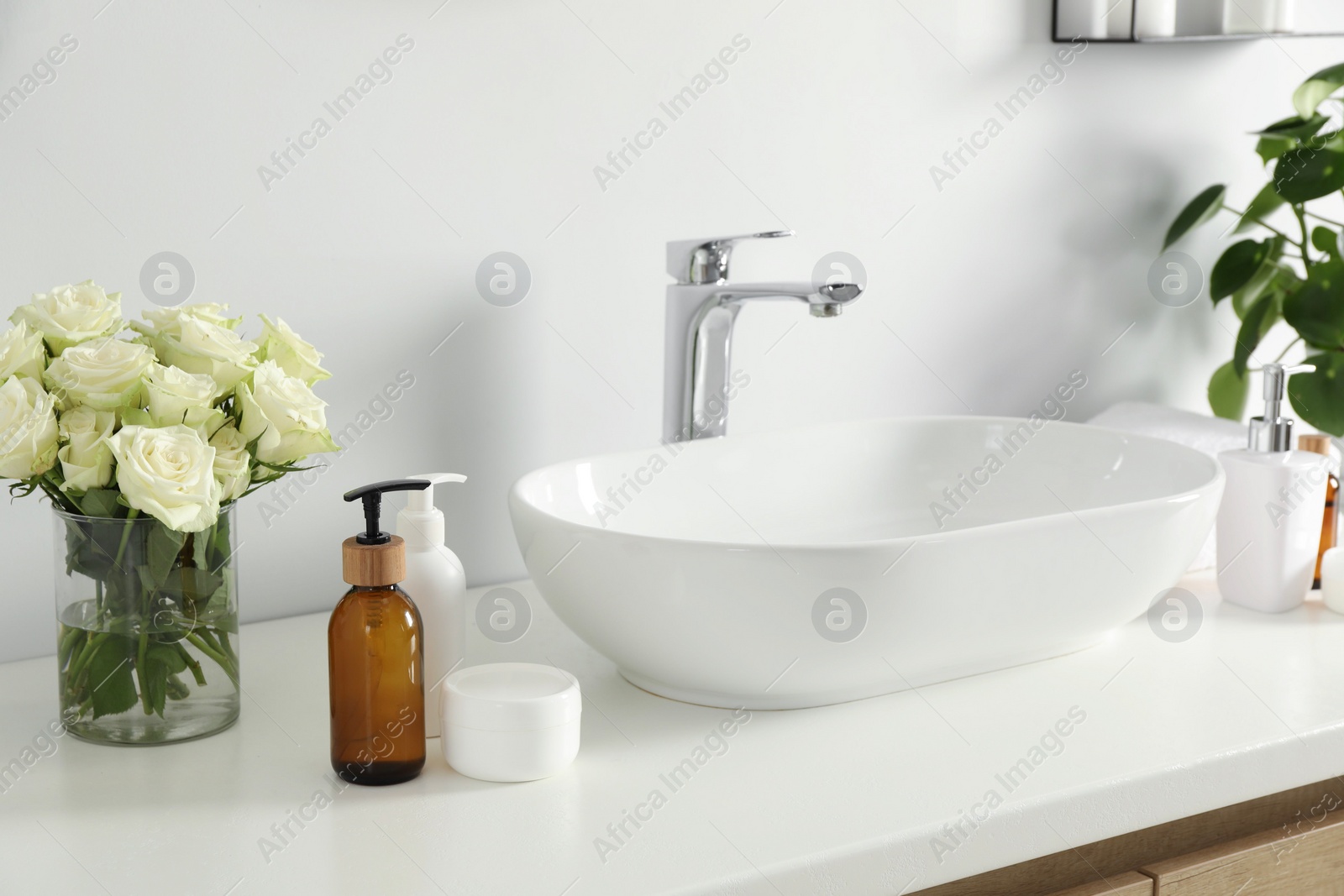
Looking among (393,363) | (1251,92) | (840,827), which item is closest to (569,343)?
(393,363)

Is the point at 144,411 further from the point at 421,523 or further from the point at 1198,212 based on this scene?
the point at 1198,212

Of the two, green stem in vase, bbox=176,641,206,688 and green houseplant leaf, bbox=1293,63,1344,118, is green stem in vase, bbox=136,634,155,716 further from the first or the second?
green houseplant leaf, bbox=1293,63,1344,118

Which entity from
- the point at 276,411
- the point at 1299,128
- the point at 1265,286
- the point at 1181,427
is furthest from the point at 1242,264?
the point at 276,411

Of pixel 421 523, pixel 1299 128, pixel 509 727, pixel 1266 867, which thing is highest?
pixel 1299 128

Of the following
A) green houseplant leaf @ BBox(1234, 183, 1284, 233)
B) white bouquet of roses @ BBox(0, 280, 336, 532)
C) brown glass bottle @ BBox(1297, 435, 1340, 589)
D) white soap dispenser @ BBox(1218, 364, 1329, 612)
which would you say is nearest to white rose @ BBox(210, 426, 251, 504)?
white bouquet of roses @ BBox(0, 280, 336, 532)

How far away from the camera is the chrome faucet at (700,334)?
111 cm

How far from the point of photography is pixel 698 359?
3.72ft

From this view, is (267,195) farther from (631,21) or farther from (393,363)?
(631,21)

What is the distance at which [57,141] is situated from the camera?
3.05 ft

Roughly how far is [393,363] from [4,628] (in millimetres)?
368

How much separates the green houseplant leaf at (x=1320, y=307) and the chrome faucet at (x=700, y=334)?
2.01 ft

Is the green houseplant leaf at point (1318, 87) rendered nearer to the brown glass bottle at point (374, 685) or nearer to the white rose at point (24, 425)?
the brown glass bottle at point (374, 685)

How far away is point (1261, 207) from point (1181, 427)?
1.09 feet

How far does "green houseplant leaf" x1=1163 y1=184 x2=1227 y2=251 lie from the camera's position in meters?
1.43
